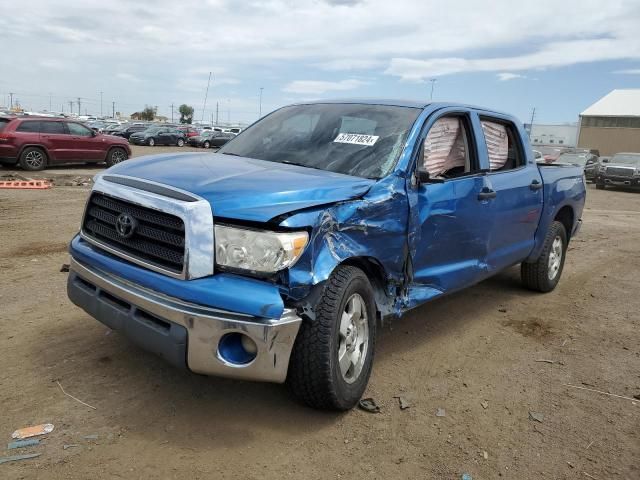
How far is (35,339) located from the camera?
3.90 metres

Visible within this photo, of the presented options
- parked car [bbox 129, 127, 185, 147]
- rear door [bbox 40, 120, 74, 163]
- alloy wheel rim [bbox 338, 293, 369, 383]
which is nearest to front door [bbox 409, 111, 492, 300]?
alloy wheel rim [bbox 338, 293, 369, 383]

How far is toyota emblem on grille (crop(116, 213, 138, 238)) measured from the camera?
9.82 ft

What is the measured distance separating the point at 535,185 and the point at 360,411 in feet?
10.4

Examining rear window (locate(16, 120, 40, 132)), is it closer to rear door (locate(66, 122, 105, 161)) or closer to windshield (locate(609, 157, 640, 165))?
rear door (locate(66, 122, 105, 161))

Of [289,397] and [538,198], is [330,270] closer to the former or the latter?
[289,397]

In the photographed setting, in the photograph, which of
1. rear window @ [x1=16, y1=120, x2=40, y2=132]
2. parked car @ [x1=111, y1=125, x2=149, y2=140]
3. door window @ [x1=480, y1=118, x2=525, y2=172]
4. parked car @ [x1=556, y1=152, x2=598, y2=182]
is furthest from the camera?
parked car @ [x1=111, y1=125, x2=149, y2=140]

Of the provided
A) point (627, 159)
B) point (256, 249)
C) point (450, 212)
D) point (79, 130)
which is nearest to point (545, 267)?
point (450, 212)

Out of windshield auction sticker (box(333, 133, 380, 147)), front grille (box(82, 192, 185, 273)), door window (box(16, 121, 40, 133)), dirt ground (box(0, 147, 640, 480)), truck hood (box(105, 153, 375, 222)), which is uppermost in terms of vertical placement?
windshield auction sticker (box(333, 133, 380, 147))

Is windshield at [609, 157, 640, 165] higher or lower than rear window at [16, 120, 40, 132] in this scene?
lower

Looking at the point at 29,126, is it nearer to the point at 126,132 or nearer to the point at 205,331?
the point at 205,331

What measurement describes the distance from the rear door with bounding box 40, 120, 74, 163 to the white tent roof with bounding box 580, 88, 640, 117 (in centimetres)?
5782

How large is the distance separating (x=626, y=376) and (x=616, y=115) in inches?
2475

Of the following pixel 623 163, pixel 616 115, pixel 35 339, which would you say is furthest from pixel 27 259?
pixel 616 115

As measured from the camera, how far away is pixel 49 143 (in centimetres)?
1617
